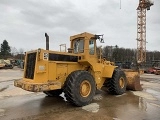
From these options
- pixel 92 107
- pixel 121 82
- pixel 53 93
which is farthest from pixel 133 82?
pixel 92 107

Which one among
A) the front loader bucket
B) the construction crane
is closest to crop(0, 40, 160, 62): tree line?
the construction crane

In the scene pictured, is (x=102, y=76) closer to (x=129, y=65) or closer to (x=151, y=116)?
(x=151, y=116)

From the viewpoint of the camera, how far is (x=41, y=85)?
7.58 m

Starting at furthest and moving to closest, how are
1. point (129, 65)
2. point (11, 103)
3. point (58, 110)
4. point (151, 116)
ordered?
point (129, 65) → point (11, 103) → point (58, 110) → point (151, 116)

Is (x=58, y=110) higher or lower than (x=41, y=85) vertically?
lower

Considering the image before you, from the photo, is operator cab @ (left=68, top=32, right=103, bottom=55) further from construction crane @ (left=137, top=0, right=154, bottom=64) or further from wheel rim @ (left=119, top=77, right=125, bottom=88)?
construction crane @ (left=137, top=0, right=154, bottom=64)

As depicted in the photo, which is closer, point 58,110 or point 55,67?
point 58,110

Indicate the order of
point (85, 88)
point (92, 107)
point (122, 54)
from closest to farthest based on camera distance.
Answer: point (92, 107) < point (85, 88) < point (122, 54)

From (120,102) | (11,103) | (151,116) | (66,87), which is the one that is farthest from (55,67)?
(151,116)

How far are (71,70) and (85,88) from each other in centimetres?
94

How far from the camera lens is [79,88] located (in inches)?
324

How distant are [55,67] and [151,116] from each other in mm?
3767

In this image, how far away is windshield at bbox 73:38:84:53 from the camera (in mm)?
9585

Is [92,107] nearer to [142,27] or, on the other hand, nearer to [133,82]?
[133,82]
